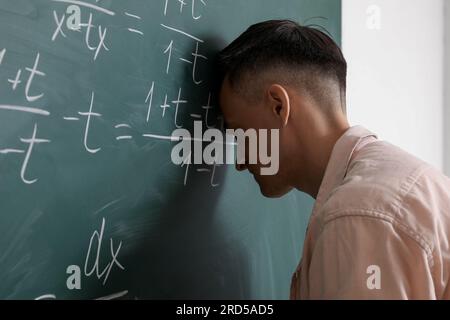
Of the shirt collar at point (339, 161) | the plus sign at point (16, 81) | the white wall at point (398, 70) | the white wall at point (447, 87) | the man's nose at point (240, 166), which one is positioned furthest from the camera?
the white wall at point (447, 87)

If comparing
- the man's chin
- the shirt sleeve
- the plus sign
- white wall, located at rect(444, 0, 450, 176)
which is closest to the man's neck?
the man's chin

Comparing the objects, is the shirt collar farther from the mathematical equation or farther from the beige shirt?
the mathematical equation

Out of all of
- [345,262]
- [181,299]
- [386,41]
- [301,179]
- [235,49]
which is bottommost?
[181,299]

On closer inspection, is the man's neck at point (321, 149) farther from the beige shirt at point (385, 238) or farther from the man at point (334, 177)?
the beige shirt at point (385, 238)

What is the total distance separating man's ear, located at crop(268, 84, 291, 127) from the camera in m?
0.96

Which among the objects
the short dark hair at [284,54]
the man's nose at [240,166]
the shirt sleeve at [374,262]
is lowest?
the shirt sleeve at [374,262]

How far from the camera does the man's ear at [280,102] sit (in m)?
0.96

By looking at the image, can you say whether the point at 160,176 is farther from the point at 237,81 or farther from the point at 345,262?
the point at 345,262

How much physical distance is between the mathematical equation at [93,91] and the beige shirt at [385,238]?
320mm

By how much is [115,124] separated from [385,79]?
1.11 m

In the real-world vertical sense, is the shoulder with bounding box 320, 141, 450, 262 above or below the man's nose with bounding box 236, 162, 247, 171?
below

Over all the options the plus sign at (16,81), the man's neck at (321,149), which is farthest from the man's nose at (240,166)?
the plus sign at (16,81)

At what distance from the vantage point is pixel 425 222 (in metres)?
Answer: 0.75
